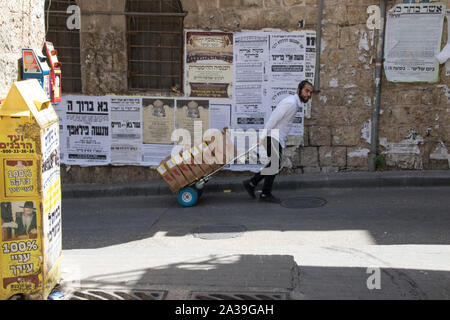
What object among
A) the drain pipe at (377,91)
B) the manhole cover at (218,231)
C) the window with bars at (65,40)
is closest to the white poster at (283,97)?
the drain pipe at (377,91)

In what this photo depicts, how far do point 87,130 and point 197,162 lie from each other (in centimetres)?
289

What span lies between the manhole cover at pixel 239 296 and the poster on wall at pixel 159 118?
6099 mm

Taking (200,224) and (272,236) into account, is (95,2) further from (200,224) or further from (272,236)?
(272,236)

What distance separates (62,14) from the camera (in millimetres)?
10461

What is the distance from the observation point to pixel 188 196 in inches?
359

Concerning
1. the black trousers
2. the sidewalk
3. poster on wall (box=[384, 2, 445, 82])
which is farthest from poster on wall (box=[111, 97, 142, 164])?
poster on wall (box=[384, 2, 445, 82])

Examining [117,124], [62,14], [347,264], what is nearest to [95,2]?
[62,14]

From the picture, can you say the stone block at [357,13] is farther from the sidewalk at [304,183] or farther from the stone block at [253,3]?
the sidewalk at [304,183]

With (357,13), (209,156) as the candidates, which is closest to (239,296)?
(209,156)

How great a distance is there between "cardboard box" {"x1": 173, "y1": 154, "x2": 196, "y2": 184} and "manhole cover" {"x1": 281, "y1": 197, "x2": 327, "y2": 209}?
5.11 feet

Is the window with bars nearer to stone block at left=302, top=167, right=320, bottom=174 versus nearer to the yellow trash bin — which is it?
stone block at left=302, top=167, right=320, bottom=174

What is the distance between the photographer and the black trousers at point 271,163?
886cm

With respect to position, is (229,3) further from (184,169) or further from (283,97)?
(184,169)

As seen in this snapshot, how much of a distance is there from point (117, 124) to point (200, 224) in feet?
11.2
